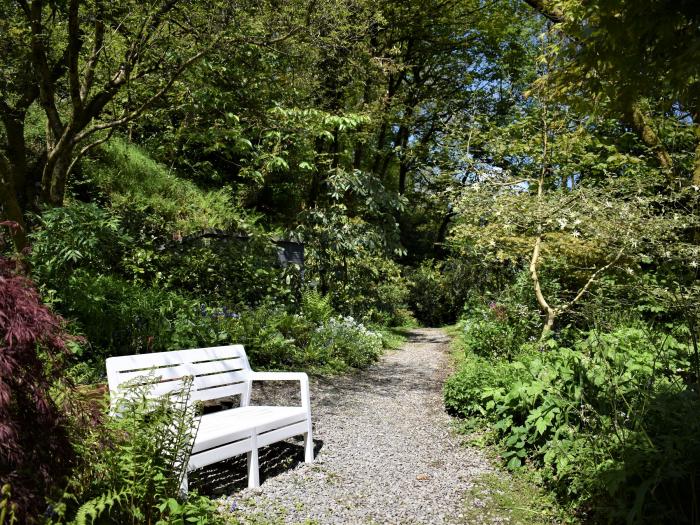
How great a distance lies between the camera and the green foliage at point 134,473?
2602 mm

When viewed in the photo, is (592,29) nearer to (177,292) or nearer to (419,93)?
(177,292)

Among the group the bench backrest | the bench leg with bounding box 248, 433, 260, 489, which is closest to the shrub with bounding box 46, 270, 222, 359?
the bench backrest

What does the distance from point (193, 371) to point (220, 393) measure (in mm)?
404

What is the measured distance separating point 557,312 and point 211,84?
6079mm

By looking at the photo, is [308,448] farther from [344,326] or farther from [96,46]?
[96,46]

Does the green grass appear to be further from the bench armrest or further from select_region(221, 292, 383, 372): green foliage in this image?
select_region(221, 292, 383, 372): green foliage

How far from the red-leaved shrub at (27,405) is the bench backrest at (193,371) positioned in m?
0.79

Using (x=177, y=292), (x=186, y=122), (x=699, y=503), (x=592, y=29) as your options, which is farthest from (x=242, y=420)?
(x=186, y=122)

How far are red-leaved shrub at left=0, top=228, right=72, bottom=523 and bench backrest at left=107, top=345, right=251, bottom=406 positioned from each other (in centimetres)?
79

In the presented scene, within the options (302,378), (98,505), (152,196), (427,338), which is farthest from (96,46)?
(427,338)

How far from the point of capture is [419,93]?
58.8ft

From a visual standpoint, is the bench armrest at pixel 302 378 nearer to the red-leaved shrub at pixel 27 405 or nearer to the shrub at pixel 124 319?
the shrub at pixel 124 319

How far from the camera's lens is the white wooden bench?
11.4 feet

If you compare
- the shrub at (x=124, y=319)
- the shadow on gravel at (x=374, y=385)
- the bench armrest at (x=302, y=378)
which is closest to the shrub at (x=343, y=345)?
the shadow on gravel at (x=374, y=385)
